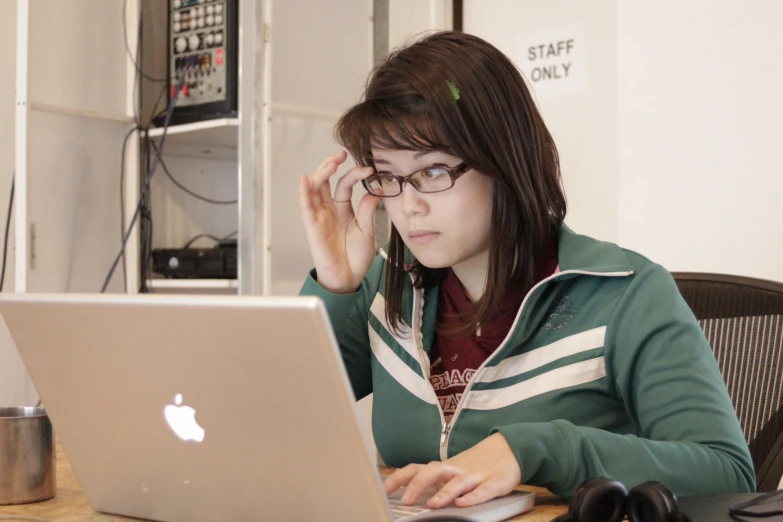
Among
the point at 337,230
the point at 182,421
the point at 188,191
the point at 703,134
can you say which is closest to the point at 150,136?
the point at 188,191

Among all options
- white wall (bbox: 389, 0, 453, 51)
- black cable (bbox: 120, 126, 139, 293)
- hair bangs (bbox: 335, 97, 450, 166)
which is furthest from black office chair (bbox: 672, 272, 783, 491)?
black cable (bbox: 120, 126, 139, 293)

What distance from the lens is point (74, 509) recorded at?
883 mm

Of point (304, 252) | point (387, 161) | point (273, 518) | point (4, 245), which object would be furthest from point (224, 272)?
point (273, 518)

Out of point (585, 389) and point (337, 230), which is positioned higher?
point (337, 230)

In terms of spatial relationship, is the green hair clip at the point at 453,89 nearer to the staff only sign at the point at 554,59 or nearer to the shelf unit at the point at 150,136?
the shelf unit at the point at 150,136

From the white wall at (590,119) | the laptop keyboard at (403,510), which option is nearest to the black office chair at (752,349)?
the laptop keyboard at (403,510)

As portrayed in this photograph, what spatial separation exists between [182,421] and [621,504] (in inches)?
14.8

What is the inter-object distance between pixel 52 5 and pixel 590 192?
155 cm

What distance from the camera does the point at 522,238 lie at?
121 cm

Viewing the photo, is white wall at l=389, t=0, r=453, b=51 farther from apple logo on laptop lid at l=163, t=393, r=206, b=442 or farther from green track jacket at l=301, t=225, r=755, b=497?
apple logo on laptop lid at l=163, t=393, r=206, b=442

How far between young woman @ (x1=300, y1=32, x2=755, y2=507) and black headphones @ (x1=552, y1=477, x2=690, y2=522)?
18 centimetres

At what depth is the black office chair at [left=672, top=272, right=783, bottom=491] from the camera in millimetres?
1269

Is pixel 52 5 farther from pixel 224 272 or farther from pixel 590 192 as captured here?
pixel 590 192

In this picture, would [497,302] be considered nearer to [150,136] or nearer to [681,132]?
Answer: [681,132]
